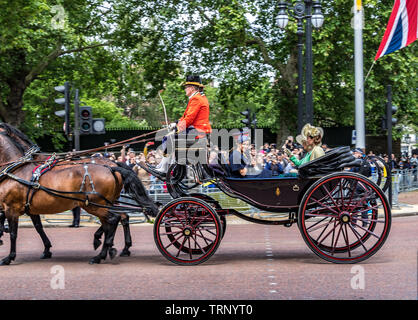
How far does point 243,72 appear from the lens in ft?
87.1

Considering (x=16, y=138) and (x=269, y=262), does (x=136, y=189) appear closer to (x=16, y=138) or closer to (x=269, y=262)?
(x=16, y=138)

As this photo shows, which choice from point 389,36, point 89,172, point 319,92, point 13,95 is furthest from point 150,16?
point 89,172

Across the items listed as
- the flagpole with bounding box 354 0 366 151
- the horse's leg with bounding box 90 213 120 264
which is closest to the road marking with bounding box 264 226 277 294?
the horse's leg with bounding box 90 213 120 264

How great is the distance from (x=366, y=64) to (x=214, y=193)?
13.6 meters

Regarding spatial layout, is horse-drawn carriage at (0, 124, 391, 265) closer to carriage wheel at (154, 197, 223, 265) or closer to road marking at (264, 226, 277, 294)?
carriage wheel at (154, 197, 223, 265)

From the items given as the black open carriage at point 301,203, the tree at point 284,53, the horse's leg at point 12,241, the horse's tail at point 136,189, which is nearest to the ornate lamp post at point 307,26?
the tree at point 284,53

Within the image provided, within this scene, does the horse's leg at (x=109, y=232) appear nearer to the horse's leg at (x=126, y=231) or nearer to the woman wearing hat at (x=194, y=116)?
the horse's leg at (x=126, y=231)

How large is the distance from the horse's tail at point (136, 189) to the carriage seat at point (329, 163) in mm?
2211

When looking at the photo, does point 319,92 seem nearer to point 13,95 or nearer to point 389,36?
point 389,36

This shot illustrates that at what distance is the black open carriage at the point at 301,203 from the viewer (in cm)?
738

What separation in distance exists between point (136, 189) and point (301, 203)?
248cm

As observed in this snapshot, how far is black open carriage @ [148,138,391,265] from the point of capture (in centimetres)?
738

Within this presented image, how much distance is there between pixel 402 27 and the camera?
15625mm

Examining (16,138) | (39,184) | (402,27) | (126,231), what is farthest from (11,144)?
(402,27)
